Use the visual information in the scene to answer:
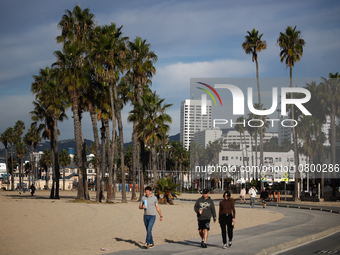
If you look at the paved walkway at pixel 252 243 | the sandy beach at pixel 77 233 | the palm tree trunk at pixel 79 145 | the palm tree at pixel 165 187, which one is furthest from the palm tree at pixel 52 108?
the paved walkway at pixel 252 243

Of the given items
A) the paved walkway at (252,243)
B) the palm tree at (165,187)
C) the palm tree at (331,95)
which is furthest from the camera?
the palm tree at (331,95)

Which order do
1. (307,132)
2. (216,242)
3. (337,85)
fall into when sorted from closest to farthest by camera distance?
(216,242)
(337,85)
(307,132)

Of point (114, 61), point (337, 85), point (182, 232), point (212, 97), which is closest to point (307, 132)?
point (337, 85)

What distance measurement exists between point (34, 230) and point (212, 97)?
30.6 m

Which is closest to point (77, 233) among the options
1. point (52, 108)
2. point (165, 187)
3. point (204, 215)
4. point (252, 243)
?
point (204, 215)

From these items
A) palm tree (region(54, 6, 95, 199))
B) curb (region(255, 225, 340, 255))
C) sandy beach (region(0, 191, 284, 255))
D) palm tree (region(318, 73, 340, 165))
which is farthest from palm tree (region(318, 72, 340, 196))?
curb (region(255, 225, 340, 255))

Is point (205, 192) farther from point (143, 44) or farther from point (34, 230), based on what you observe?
point (143, 44)

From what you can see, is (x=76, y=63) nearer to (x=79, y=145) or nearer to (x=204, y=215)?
(x=79, y=145)

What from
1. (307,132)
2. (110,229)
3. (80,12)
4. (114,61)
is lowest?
(110,229)

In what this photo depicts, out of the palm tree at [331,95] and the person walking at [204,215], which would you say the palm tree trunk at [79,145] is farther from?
the palm tree at [331,95]

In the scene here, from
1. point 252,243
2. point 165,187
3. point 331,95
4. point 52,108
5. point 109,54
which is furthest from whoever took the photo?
point 331,95

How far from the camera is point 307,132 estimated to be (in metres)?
63.6

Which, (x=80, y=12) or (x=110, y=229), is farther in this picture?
(x=80, y=12)

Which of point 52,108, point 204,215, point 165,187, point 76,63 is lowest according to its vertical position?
point 165,187
